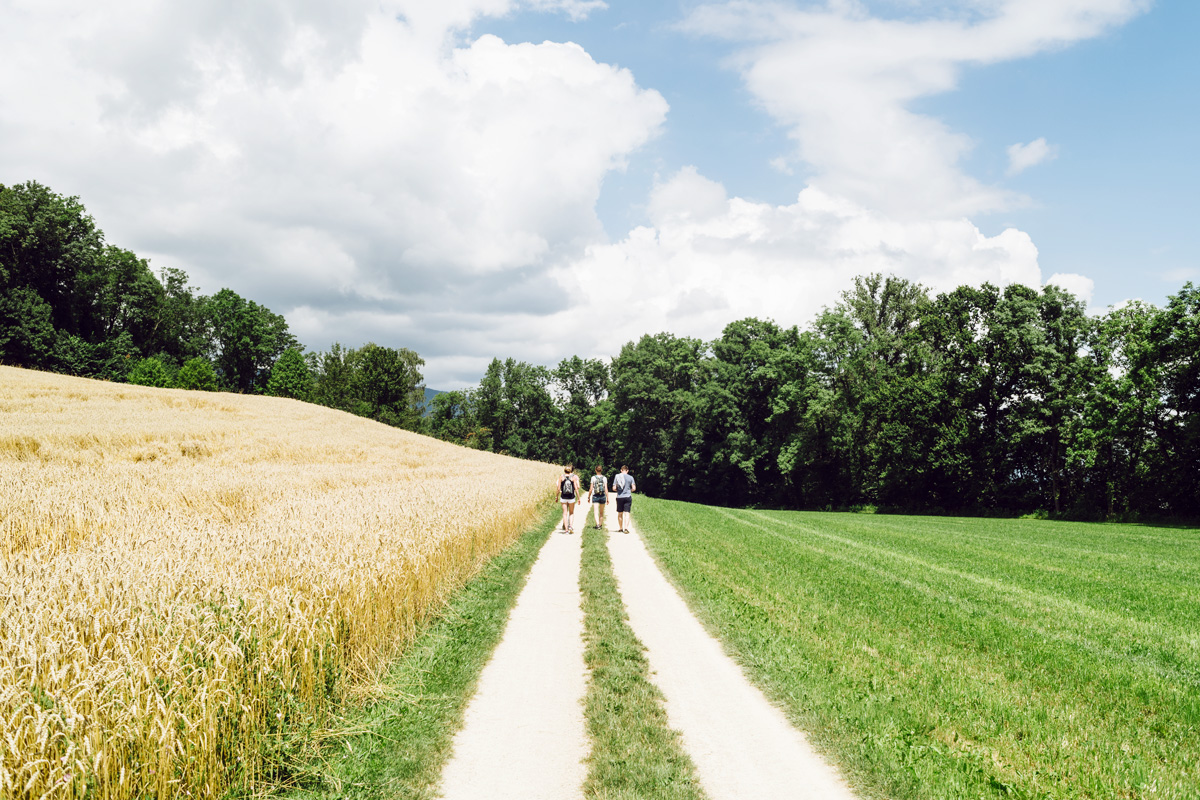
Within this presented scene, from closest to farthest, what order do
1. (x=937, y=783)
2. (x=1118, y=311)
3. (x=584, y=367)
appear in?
(x=937, y=783) → (x=1118, y=311) → (x=584, y=367)

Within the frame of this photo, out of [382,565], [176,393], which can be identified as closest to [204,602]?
[382,565]

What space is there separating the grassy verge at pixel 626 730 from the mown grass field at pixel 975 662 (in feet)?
4.27

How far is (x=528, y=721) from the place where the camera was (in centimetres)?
568

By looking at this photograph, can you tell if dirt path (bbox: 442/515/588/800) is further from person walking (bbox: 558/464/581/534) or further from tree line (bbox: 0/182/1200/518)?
tree line (bbox: 0/182/1200/518)

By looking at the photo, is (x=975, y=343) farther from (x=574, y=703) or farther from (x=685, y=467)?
(x=574, y=703)

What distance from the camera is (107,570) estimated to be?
16.8ft

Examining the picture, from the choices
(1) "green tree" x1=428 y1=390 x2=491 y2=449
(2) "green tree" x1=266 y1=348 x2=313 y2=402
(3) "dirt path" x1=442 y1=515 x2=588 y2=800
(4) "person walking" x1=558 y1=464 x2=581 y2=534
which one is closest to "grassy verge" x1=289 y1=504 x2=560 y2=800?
(3) "dirt path" x1=442 y1=515 x2=588 y2=800

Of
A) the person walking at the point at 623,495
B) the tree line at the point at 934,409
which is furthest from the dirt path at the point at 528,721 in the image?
the tree line at the point at 934,409

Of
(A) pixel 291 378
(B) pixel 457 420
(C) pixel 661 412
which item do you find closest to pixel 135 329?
(A) pixel 291 378

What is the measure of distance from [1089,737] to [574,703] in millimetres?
4682

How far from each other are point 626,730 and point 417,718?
1946 mm

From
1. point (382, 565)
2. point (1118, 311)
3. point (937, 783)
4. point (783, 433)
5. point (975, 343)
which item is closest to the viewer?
point (937, 783)

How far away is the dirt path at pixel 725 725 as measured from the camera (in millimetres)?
4555

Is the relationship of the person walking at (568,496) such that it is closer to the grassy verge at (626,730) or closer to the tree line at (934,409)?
the grassy verge at (626,730)
